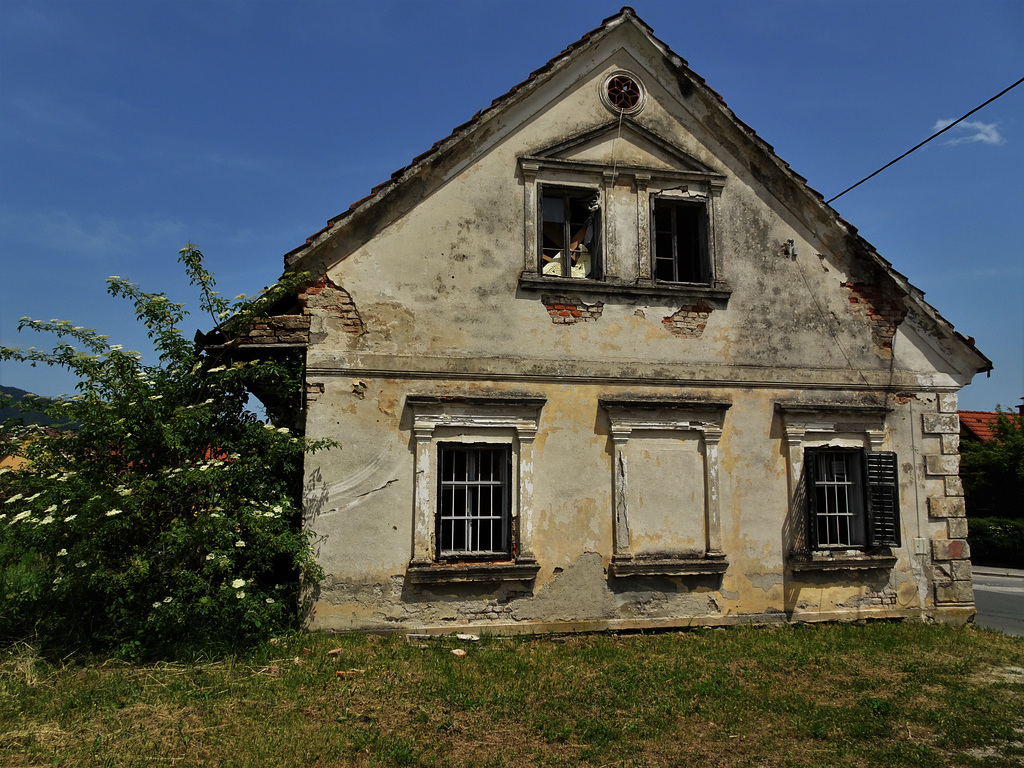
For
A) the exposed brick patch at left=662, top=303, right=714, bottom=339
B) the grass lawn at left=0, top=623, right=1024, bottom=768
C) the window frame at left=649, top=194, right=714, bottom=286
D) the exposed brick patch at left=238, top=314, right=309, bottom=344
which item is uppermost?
the window frame at left=649, top=194, right=714, bottom=286

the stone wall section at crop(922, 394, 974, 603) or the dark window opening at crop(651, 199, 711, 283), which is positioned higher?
the dark window opening at crop(651, 199, 711, 283)

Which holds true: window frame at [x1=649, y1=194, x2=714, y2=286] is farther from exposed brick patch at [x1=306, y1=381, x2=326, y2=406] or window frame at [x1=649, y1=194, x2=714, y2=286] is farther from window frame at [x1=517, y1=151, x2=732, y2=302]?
exposed brick patch at [x1=306, y1=381, x2=326, y2=406]

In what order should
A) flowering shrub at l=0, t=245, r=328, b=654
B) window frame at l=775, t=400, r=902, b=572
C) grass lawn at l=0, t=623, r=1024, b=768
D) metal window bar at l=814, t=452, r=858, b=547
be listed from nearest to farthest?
grass lawn at l=0, t=623, r=1024, b=768
flowering shrub at l=0, t=245, r=328, b=654
window frame at l=775, t=400, r=902, b=572
metal window bar at l=814, t=452, r=858, b=547

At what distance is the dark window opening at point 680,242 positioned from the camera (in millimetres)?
9336

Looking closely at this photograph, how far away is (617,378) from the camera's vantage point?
344 inches

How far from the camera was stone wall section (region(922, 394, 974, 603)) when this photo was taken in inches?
366

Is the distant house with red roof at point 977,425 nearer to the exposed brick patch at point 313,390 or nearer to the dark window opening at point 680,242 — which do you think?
the dark window opening at point 680,242

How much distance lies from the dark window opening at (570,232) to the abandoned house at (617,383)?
0.11ft

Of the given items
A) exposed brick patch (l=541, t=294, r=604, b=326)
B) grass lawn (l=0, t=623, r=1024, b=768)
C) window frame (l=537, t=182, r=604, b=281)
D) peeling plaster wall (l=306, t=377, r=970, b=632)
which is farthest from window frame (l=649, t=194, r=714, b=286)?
grass lawn (l=0, t=623, r=1024, b=768)

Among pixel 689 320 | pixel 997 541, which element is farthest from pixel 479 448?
pixel 997 541

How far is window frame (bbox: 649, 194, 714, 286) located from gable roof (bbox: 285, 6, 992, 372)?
614 millimetres

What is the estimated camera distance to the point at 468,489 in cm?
830

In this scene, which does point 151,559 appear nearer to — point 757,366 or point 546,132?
point 546,132

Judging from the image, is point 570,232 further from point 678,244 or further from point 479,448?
point 479,448
